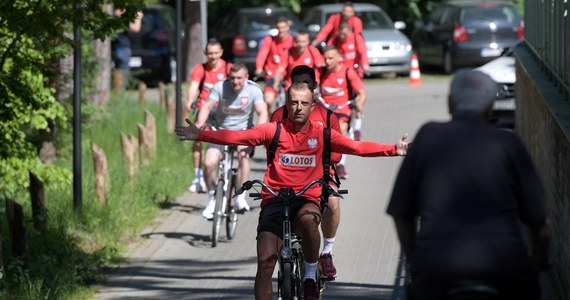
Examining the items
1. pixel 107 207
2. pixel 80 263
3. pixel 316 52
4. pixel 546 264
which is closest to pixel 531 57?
pixel 316 52

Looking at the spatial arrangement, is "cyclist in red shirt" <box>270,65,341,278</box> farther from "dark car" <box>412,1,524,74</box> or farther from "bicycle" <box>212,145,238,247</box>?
"dark car" <box>412,1,524,74</box>

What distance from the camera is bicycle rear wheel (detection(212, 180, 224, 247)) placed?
513 inches

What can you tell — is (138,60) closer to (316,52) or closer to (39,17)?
(316,52)

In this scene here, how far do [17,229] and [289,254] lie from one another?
3.34 meters

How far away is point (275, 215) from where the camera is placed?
29.5 feet

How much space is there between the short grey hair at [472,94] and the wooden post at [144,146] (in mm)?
11807

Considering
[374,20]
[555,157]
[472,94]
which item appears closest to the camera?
[472,94]

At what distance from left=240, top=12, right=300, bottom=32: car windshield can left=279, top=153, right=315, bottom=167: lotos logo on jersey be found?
2241 cm

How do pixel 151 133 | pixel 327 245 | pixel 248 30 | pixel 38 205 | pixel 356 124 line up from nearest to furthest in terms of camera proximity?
pixel 327 245, pixel 38 205, pixel 356 124, pixel 151 133, pixel 248 30

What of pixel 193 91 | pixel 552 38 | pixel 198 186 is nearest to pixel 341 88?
pixel 193 91

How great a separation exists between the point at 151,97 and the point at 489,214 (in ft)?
75.0

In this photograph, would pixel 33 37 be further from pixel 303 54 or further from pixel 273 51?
pixel 273 51

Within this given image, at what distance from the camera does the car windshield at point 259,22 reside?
31812 millimetres

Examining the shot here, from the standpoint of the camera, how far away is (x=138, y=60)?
30906mm
